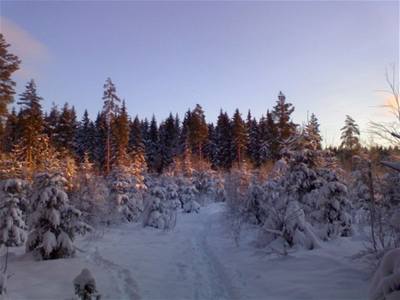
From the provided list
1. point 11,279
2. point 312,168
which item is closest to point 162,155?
point 312,168

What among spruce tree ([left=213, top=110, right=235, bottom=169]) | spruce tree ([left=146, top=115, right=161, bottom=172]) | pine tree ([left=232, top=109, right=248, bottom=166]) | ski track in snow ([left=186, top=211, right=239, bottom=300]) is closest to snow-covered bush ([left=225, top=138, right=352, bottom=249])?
ski track in snow ([left=186, top=211, right=239, bottom=300])

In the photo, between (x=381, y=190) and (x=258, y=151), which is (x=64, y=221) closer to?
(x=381, y=190)

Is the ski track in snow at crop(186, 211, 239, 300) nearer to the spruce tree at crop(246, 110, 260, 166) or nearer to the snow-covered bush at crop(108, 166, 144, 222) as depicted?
the snow-covered bush at crop(108, 166, 144, 222)

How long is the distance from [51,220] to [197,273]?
5.43m

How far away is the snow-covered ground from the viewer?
1089cm

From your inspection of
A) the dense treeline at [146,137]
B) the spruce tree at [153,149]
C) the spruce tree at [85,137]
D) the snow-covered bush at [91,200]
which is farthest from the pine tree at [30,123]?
the spruce tree at [153,149]

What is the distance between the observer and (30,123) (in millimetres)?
37969

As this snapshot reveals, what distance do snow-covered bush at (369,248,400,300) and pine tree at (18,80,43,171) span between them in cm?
3509

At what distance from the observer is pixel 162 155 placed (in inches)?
3031

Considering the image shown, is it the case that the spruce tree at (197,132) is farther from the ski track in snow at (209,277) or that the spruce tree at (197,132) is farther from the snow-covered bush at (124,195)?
the ski track in snow at (209,277)

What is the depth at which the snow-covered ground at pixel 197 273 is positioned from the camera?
10.9 metres

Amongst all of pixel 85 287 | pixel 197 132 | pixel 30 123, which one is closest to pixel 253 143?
pixel 197 132

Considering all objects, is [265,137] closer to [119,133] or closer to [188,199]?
[119,133]

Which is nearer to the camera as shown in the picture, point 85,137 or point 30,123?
point 30,123
